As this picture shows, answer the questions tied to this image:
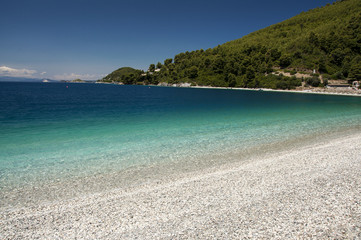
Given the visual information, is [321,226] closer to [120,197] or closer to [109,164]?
[120,197]

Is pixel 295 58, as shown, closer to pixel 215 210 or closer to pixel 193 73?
pixel 193 73

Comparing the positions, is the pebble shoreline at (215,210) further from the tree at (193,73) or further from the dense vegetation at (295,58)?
the tree at (193,73)

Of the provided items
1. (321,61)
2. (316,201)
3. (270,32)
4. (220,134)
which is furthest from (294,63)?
(316,201)

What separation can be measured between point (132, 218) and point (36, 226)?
2356 mm

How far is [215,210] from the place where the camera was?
5449 mm

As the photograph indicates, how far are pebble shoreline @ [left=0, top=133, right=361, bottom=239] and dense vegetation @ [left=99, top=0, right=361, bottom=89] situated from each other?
363 feet

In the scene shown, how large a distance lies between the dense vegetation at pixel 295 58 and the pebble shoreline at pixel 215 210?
111 m

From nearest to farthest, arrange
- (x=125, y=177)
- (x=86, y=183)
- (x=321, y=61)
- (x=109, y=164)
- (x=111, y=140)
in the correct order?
1. (x=86, y=183)
2. (x=125, y=177)
3. (x=109, y=164)
4. (x=111, y=140)
5. (x=321, y=61)

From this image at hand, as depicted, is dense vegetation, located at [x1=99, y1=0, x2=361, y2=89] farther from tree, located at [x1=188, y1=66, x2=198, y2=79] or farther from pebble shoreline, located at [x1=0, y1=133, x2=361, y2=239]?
pebble shoreline, located at [x1=0, y1=133, x2=361, y2=239]

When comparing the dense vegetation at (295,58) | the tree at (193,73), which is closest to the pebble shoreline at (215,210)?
the dense vegetation at (295,58)

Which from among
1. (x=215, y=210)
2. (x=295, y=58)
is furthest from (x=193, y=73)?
(x=215, y=210)

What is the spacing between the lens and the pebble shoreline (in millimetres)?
4652

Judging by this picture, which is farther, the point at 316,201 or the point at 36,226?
the point at 316,201

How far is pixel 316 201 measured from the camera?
5855 mm
